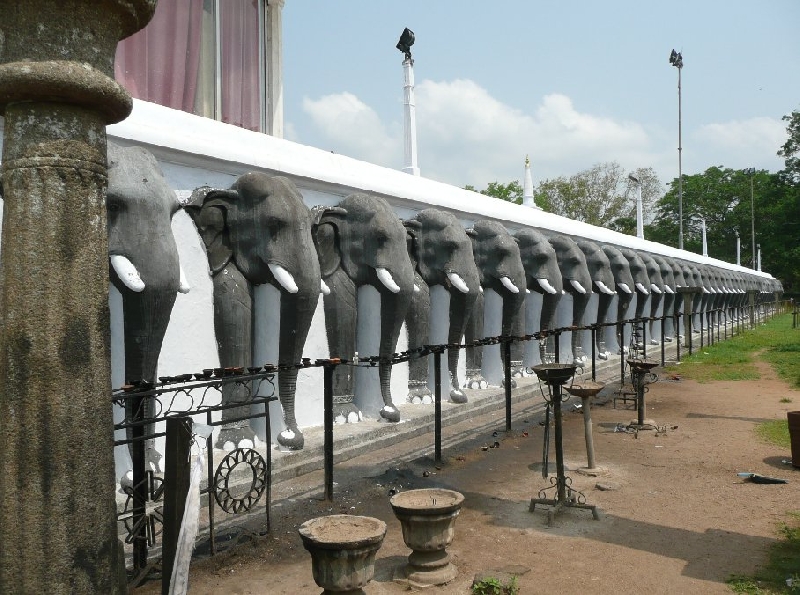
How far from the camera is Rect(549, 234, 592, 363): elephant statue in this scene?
1475 cm

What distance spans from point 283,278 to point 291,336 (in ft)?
2.11

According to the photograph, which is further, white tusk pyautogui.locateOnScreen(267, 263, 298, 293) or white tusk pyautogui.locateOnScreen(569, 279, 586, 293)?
white tusk pyautogui.locateOnScreen(569, 279, 586, 293)

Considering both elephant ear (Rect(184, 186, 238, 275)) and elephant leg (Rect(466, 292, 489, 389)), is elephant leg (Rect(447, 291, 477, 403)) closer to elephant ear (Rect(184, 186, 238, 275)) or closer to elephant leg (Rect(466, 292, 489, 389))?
elephant leg (Rect(466, 292, 489, 389))

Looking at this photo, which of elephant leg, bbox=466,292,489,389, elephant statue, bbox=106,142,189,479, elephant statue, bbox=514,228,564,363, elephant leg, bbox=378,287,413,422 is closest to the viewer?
elephant statue, bbox=106,142,189,479

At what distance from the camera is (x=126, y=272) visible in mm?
5375

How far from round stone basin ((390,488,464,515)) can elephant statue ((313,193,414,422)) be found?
146 inches

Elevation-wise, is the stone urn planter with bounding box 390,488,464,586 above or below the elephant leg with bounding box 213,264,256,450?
below

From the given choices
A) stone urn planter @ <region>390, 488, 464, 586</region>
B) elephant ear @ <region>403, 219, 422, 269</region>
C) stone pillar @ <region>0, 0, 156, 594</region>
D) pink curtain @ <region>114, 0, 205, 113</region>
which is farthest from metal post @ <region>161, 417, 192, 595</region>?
pink curtain @ <region>114, 0, 205, 113</region>

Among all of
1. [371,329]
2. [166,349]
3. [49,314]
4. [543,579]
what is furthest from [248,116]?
[49,314]

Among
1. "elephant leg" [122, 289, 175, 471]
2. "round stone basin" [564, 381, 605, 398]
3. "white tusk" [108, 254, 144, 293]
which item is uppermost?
"white tusk" [108, 254, 144, 293]

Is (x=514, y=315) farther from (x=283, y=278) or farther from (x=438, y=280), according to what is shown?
(x=283, y=278)

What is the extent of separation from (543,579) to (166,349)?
381 centimetres

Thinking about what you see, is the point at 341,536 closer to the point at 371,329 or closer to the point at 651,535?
the point at 651,535

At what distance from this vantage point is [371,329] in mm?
8969
